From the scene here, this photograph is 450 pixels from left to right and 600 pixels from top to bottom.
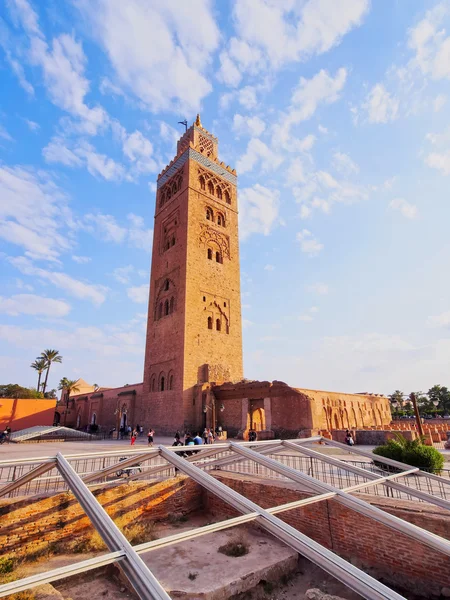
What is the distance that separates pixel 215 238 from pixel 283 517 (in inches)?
989

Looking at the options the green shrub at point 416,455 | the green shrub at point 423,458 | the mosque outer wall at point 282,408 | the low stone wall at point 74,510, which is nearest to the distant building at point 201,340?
the mosque outer wall at point 282,408

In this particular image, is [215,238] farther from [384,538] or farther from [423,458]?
[384,538]

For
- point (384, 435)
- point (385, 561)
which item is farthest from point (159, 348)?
point (385, 561)

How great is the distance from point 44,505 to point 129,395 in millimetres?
22847

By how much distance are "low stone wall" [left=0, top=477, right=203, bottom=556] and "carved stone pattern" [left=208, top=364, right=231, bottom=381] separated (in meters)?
15.1

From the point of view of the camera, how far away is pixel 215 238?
3070cm

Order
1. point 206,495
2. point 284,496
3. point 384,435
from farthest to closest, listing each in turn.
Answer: point 384,435 < point 206,495 < point 284,496

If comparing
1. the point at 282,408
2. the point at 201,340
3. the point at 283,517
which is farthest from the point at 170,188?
the point at 283,517

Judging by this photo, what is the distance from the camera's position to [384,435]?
58.6ft

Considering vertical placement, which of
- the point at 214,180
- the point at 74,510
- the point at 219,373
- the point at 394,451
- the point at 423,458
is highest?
the point at 214,180

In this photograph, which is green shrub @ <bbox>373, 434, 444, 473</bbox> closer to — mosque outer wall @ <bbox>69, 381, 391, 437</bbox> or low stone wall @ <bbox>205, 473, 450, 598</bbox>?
low stone wall @ <bbox>205, 473, 450, 598</bbox>

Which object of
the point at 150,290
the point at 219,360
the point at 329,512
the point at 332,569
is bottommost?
the point at 329,512

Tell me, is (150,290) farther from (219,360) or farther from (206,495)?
(206,495)

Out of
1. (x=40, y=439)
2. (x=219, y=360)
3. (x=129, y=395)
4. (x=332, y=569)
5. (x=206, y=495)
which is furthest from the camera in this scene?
(x=129, y=395)
